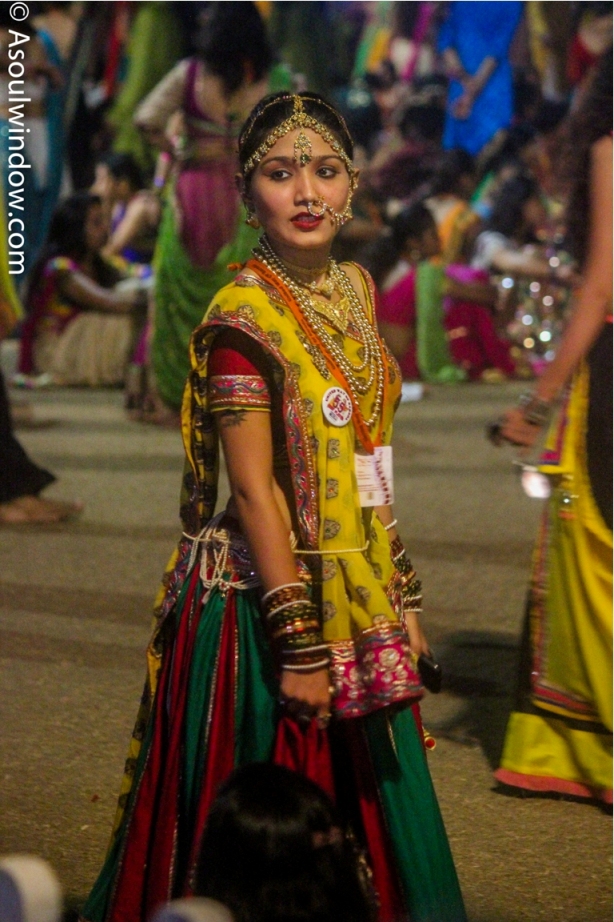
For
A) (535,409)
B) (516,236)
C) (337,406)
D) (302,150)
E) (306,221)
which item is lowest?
(516,236)

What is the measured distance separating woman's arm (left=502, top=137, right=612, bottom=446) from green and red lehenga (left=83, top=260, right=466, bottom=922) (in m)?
0.87

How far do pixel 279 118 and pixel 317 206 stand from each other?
6.0 inches

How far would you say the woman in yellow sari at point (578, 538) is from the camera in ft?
10.9

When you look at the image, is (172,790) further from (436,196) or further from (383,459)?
(436,196)

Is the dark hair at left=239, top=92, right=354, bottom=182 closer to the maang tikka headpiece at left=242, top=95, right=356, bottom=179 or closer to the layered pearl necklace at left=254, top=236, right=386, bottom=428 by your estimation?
the maang tikka headpiece at left=242, top=95, right=356, bottom=179

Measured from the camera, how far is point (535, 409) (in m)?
3.29

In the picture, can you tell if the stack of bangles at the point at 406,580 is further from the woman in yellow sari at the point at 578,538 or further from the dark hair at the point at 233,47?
the dark hair at the point at 233,47

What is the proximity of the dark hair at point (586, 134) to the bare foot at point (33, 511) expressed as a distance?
11.5 ft

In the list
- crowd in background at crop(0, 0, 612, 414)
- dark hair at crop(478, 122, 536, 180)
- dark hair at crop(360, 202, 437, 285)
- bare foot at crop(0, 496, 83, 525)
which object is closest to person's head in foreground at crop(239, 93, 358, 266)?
crowd in background at crop(0, 0, 612, 414)

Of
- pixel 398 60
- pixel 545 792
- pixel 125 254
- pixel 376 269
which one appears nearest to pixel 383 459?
pixel 545 792

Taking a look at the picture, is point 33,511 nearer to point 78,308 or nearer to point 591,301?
point 591,301

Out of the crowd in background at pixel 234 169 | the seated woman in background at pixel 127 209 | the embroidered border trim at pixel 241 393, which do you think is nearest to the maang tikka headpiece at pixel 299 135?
the embroidered border trim at pixel 241 393

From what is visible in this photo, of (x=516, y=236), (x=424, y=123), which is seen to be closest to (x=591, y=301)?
(x=516, y=236)

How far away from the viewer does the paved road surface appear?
3.10m
